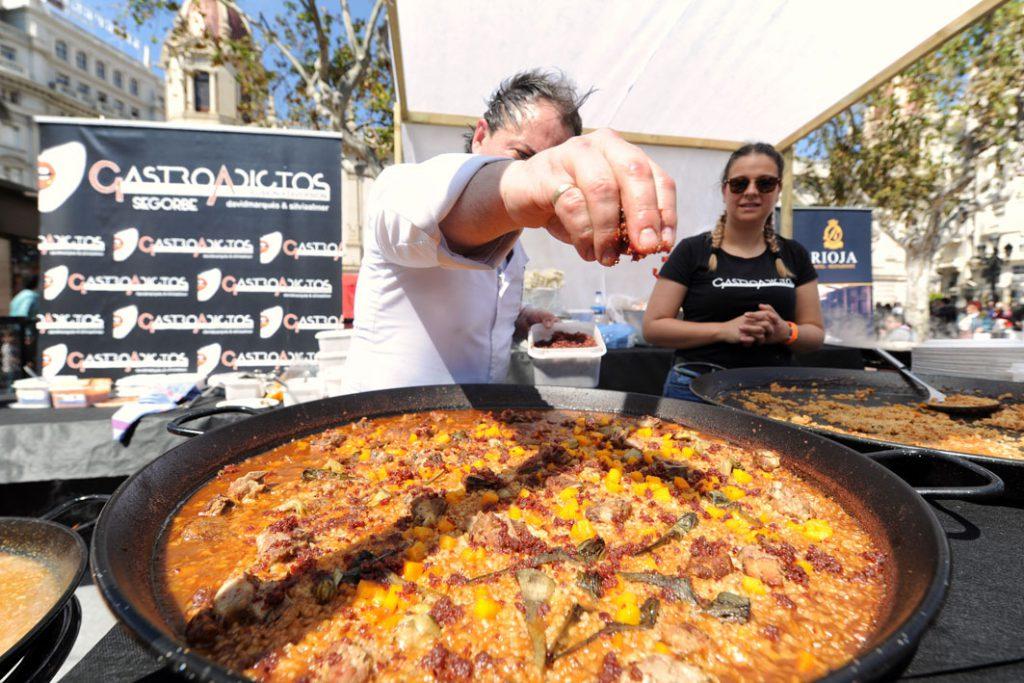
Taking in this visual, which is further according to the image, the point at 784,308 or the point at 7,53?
the point at 7,53

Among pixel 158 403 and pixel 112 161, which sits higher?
pixel 112 161

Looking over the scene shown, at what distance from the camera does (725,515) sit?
1396 millimetres

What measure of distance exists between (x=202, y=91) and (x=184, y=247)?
40652mm

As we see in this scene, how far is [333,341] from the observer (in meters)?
Result: 4.47

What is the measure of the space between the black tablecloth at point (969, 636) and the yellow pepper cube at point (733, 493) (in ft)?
1.63

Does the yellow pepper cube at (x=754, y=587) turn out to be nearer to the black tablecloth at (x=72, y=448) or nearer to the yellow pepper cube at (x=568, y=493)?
the yellow pepper cube at (x=568, y=493)

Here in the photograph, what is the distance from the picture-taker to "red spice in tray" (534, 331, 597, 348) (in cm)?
310

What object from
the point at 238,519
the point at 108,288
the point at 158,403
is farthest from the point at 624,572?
the point at 108,288

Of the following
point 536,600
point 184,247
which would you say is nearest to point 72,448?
point 184,247

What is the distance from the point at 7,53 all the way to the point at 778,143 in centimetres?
7177

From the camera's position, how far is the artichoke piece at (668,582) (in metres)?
1.05

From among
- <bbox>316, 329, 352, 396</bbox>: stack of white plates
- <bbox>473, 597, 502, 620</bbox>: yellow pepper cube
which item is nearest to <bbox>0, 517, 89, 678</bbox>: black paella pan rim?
<bbox>473, 597, 502, 620</bbox>: yellow pepper cube

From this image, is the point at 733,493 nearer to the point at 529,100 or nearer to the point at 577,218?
the point at 577,218

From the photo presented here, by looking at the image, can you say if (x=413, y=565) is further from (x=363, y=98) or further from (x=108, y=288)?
(x=363, y=98)
